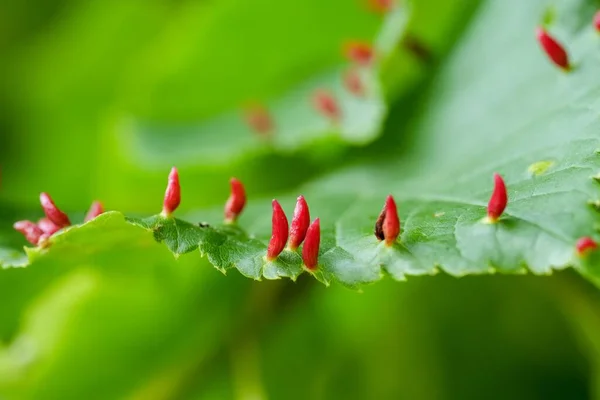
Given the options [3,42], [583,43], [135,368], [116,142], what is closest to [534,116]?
[583,43]


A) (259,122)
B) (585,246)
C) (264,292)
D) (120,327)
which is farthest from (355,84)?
(585,246)

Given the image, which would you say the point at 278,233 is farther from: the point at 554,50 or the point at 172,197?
the point at 554,50

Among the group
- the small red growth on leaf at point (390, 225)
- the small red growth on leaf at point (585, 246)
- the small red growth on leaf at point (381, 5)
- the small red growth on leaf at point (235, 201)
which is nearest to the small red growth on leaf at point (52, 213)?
the small red growth on leaf at point (235, 201)

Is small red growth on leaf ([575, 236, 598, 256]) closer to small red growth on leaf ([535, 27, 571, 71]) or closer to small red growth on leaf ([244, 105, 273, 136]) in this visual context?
small red growth on leaf ([535, 27, 571, 71])

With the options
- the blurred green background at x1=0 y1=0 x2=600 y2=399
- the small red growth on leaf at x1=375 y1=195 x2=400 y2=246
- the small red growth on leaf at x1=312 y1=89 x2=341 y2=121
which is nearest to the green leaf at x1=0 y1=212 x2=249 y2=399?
the blurred green background at x1=0 y1=0 x2=600 y2=399

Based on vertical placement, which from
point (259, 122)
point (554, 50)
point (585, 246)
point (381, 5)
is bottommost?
point (585, 246)

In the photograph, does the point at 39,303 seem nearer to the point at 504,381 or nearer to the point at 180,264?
the point at 180,264
